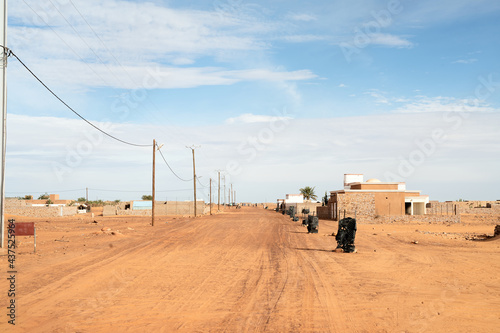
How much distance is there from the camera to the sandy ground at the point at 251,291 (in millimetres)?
8836

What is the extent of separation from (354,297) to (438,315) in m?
2.23

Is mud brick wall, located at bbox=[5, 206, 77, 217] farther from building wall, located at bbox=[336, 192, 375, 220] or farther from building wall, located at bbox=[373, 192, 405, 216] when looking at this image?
building wall, located at bbox=[373, 192, 405, 216]

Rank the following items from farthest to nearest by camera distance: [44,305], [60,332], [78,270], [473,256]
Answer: [473,256] < [78,270] < [44,305] < [60,332]

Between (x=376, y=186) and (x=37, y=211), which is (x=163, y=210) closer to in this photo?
(x=37, y=211)

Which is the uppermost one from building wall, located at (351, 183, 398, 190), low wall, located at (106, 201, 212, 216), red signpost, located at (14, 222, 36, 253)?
building wall, located at (351, 183, 398, 190)

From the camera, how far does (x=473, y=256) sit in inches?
770

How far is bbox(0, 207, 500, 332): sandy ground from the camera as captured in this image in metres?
8.84

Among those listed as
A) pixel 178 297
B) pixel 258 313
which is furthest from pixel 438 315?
pixel 178 297

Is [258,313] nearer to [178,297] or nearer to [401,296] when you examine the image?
[178,297]

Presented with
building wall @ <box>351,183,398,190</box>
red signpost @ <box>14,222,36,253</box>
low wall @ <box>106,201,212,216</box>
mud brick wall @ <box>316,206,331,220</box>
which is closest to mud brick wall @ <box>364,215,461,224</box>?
building wall @ <box>351,183,398,190</box>

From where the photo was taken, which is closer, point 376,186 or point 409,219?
point 409,219

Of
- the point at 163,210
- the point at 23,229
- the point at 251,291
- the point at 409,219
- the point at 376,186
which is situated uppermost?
the point at 376,186

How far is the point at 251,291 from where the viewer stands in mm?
11805

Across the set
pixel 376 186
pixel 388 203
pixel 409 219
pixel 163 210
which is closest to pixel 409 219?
pixel 409 219
